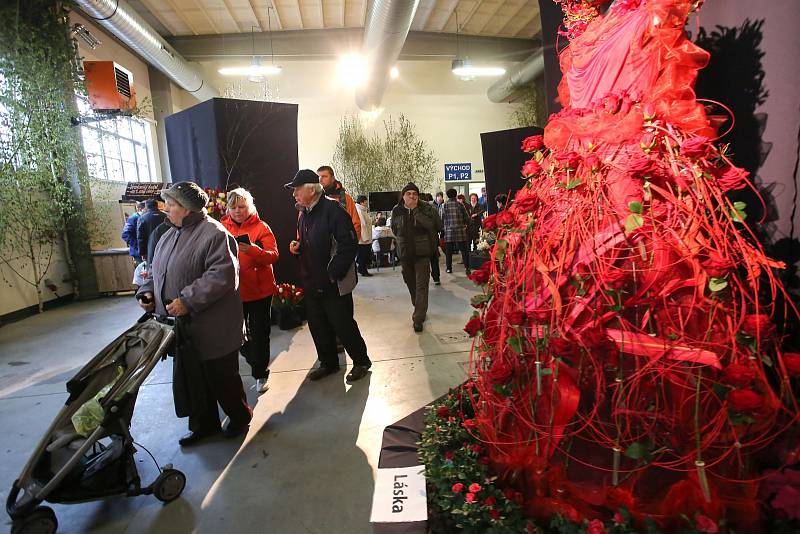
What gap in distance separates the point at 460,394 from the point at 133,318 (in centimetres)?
545

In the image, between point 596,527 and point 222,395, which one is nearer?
point 596,527

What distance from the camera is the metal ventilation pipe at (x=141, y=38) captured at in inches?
253

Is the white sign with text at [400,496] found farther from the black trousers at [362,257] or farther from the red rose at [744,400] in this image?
the black trousers at [362,257]

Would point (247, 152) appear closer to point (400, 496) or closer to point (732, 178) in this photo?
point (400, 496)

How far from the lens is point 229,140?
15.2ft

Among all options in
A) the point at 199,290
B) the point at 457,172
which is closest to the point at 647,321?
the point at 199,290

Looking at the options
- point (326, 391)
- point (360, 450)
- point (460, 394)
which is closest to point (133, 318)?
point (326, 391)

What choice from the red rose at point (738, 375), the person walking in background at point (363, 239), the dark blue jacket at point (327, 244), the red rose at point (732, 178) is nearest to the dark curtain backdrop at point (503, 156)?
the person walking in background at point (363, 239)

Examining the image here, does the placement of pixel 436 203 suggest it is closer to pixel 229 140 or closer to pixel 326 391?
pixel 229 140

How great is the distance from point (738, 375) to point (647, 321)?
237mm

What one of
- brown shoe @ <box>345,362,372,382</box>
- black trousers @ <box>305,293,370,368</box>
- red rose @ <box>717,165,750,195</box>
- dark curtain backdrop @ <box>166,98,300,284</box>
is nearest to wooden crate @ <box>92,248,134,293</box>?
dark curtain backdrop @ <box>166,98,300,284</box>

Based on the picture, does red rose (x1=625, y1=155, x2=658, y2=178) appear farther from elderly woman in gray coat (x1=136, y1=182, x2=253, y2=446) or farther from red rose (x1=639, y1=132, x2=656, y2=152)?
elderly woman in gray coat (x1=136, y1=182, x2=253, y2=446)

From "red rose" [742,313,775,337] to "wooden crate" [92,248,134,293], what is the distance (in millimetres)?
8332

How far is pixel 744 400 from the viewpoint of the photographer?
106 cm
